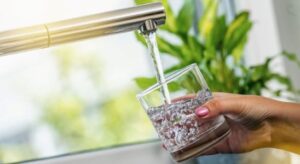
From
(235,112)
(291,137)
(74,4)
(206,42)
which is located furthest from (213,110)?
(74,4)

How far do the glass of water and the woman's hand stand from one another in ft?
0.33

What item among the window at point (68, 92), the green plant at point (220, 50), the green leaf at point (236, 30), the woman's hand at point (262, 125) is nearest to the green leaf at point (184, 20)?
the green plant at point (220, 50)

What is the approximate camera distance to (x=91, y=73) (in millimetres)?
1505

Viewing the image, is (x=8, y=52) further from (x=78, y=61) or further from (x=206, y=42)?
(x=78, y=61)

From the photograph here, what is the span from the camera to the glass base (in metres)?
0.58

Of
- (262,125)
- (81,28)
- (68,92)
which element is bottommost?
(68,92)

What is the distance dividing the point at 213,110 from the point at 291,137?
8.4 inches

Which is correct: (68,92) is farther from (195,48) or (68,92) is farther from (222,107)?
(222,107)

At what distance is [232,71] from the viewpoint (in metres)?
1.31

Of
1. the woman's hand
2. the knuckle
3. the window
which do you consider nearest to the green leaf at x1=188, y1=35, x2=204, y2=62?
the window

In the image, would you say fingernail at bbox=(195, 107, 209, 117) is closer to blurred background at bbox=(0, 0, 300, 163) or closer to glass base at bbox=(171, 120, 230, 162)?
glass base at bbox=(171, 120, 230, 162)

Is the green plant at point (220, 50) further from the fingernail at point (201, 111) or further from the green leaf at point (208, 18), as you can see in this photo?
the fingernail at point (201, 111)

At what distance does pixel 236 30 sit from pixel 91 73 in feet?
1.58

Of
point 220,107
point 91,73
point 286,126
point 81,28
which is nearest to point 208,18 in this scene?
point 91,73
